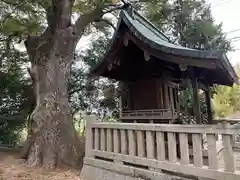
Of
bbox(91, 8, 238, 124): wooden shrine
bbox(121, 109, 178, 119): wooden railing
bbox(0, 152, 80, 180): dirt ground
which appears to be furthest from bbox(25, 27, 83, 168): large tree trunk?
bbox(121, 109, 178, 119): wooden railing

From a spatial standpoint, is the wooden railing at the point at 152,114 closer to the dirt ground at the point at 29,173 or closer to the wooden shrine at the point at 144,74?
the wooden shrine at the point at 144,74

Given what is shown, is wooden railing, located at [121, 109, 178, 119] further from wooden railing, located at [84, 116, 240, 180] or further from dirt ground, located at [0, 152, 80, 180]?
dirt ground, located at [0, 152, 80, 180]

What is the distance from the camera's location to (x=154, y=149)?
14.5ft

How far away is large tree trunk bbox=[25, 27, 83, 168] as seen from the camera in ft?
25.3

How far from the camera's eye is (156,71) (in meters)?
6.43

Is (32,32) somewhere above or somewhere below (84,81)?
above

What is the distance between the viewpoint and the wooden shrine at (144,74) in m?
5.41

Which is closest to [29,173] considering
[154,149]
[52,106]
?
[52,106]

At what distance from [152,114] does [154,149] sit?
2000 millimetres

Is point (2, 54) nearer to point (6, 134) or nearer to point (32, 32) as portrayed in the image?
point (32, 32)

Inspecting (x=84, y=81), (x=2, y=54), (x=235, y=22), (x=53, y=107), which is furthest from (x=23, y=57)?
(x=235, y=22)

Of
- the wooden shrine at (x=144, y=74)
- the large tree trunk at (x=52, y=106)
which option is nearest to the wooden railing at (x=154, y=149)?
the wooden shrine at (x=144, y=74)

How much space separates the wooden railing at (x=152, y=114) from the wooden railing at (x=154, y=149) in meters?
1.65

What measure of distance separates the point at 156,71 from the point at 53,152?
4.00 m
